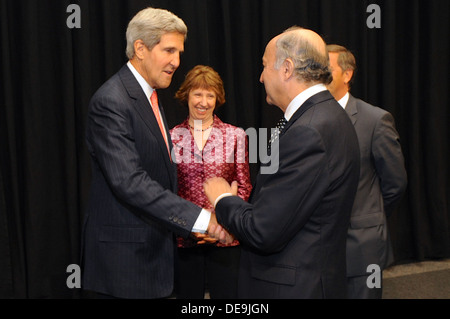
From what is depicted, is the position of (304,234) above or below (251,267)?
above

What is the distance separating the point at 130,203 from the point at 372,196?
4.02 ft

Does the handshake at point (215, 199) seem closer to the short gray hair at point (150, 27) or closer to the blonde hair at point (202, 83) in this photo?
the short gray hair at point (150, 27)

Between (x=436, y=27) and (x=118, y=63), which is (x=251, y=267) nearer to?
(x=118, y=63)

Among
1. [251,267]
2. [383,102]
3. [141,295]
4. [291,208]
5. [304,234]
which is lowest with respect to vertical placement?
[141,295]

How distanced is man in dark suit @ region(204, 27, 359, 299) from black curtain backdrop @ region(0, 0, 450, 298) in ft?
6.84

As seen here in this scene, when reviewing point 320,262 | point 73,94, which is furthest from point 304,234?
point 73,94

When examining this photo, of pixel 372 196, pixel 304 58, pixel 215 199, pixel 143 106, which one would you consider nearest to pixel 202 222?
pixel 215 199

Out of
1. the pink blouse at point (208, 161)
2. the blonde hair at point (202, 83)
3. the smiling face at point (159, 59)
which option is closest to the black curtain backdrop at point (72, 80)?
the blonde hair at point (202, 83)

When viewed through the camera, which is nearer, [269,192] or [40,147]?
[269,192]

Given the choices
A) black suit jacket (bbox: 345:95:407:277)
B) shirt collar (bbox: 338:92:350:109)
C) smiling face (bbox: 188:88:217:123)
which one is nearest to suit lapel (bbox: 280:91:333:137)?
black suit jacket (bbox: 345:95:407:277)

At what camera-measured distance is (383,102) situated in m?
4.54

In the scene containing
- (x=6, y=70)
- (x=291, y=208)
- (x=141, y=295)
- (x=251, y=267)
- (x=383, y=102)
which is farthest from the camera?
(x=383, y=102)

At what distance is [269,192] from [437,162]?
3.72 meters

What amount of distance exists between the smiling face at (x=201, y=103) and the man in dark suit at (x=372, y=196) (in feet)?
2.81
